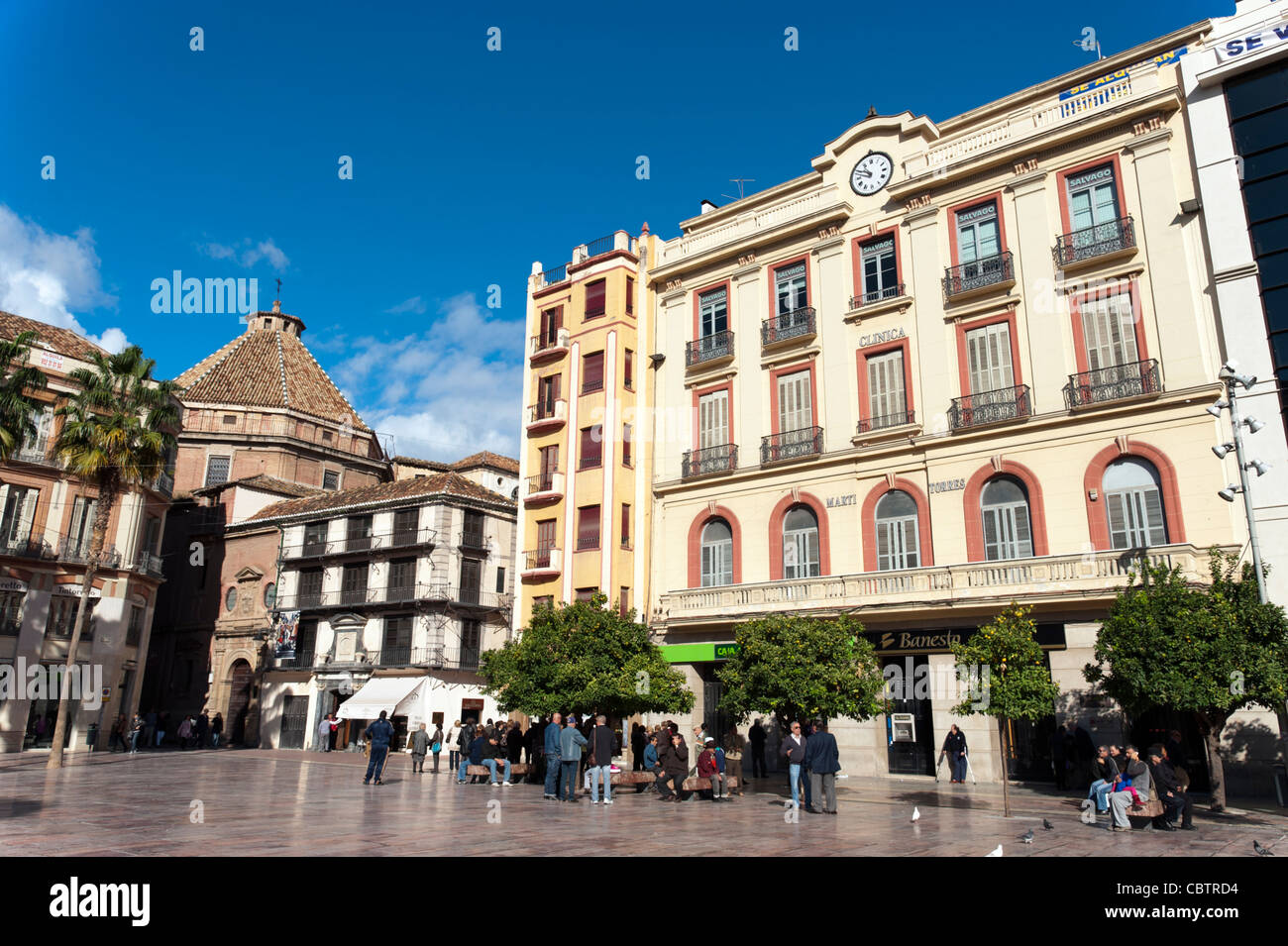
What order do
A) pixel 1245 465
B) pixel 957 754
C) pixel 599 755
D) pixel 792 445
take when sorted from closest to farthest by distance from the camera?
pixel 1245 465 < pixel 599 755 < pixel 957 754 < pixel 792 445

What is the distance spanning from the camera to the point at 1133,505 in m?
22.0

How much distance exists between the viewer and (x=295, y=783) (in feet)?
71.1

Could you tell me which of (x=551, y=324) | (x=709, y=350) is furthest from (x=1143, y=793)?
(x=551, y=324)

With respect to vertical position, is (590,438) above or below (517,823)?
above

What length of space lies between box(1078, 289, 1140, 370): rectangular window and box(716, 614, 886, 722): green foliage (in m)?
9.59

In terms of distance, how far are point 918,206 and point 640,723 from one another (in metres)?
17.5

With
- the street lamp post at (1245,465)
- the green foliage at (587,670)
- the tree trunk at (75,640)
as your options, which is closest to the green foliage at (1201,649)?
the street lamp post at (1245,465)

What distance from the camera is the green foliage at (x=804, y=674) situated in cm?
1944

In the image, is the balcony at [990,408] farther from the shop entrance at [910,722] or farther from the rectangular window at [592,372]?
the rectangular window at [592,372]

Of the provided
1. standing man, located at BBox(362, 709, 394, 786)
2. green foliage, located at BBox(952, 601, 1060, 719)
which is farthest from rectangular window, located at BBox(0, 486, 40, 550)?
green foliage, located at BBox(952, 601, 1060, 719)

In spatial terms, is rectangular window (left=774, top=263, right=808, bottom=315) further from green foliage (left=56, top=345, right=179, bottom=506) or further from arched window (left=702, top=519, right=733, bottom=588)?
green foliage (left=56, top=345, right=179, bottom=506)

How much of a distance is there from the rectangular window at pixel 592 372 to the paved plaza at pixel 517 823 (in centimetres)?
1514

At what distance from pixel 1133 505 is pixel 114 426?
29325 millimetres

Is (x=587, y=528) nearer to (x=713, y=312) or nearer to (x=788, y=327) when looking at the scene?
(x=713, y=312)
